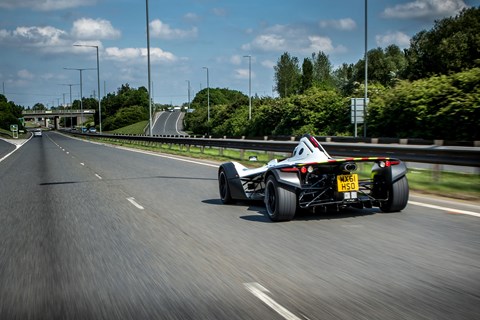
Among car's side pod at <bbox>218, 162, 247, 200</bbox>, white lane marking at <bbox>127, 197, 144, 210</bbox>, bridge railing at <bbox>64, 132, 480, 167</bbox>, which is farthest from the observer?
bridge railing at <bbox>64, 132, 480, 167</bbox>

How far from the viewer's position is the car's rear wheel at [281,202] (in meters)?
7.75

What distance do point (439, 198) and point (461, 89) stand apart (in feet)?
85.1

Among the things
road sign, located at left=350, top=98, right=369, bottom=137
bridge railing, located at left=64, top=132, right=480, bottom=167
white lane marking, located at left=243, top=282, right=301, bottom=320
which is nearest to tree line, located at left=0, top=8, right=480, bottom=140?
road sign, located at left=350, top=98, right=369, bottom=137

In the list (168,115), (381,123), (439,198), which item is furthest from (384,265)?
(168,115)

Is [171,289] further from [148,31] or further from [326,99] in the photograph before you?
[326,99]

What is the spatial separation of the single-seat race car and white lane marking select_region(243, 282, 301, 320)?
2.92 metres

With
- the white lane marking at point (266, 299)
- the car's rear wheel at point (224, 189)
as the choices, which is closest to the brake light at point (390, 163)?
the car's rear wheel at point (224, 189)

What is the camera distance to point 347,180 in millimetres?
7680

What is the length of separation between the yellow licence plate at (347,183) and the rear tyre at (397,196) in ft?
2.63

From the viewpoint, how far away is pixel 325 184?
26.2 feet

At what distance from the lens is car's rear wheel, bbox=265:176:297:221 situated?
7.75 m

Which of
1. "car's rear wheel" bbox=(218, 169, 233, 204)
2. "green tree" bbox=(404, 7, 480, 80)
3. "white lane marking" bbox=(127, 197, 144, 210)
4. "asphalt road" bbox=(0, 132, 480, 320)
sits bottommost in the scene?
"white lane marking" bbox=(127, 197, 144, 210)

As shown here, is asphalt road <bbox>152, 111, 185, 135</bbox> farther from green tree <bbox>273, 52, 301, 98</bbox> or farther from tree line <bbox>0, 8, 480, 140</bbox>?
green tree <bbox>273, 52, 301, 98</bbox>

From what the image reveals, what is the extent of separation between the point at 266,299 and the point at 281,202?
132 inches
